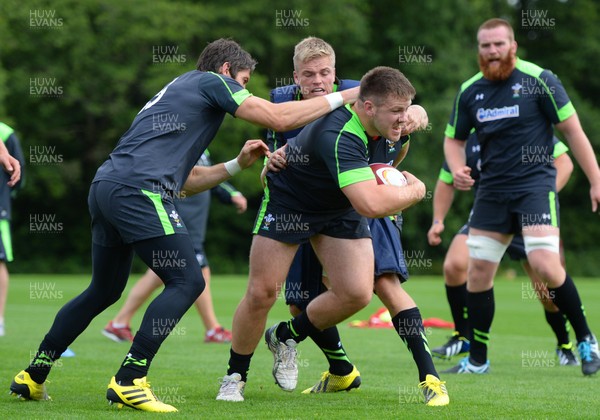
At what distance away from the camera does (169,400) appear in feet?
19.8

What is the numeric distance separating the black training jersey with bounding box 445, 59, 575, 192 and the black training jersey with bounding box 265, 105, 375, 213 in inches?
81.1

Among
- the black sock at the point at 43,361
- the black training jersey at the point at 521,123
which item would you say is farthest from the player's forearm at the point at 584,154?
the black sock at the point at 43,361

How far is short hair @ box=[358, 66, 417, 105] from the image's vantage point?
570cm

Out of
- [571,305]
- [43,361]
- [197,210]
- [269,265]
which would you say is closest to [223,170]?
[269,265]

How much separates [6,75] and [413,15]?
15.1 meters

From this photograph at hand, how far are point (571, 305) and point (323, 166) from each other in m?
2.89

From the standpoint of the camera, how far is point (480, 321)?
7977 mm

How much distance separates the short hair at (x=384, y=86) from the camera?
5.70m

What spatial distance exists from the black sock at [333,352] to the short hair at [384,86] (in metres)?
1.88

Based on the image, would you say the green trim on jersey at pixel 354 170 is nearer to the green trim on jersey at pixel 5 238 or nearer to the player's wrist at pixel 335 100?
the player's wrist at pixel 335 100

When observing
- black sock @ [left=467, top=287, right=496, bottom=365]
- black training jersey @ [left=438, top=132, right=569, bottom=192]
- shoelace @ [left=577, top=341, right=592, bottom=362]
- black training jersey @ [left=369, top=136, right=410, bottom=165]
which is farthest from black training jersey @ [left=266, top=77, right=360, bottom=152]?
shoelace @ [left=577, top=341, right=592, bottom=362]

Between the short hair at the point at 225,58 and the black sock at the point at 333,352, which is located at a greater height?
the short hair at the point at 225,58

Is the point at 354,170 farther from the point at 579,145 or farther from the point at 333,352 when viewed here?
the point at 579,145

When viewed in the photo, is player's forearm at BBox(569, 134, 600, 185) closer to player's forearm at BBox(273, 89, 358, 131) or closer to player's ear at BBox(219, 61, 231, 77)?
player's forearm at BBox(273, 89, 358, 131)
